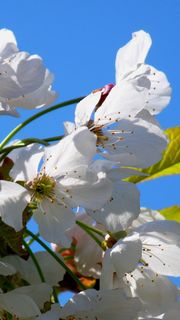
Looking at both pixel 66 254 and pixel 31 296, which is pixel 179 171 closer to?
pixel 66 254

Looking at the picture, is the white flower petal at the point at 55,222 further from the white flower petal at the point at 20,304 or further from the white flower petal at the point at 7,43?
the white flower petal at the point at 7,43

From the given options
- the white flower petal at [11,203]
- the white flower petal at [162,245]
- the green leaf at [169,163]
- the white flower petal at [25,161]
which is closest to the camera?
the white flower petal at [11,203]

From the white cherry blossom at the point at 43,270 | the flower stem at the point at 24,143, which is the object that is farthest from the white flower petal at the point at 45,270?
the flower stem at the point at 24,143

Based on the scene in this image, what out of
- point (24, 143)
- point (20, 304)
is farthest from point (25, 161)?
point (20, 304)

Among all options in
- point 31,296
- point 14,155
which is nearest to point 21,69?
point 14,155

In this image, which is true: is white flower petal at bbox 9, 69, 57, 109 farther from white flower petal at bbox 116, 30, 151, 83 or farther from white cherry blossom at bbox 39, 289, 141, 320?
white cherry blossom at bbox 39, 289, 141, 320

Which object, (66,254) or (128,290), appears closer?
(128,290)
